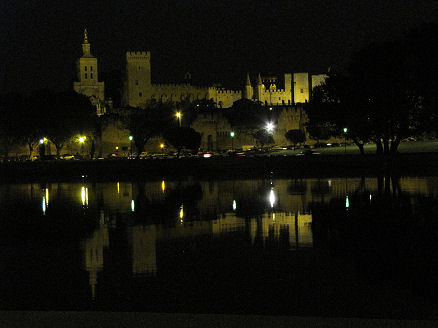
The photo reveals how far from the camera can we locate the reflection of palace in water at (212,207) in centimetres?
1262

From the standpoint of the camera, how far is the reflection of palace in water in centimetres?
1262

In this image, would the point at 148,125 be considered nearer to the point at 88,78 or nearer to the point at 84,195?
the point at 84,195

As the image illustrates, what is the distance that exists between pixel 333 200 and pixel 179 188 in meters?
9.55

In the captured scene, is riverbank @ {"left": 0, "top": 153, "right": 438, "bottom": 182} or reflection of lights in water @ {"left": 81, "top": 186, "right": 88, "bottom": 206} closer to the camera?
reflection of lights in water @ {"left": 81, "top": 186, "right": 88, "bottom": 206}

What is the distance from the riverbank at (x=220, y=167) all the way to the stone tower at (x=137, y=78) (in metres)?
60.7

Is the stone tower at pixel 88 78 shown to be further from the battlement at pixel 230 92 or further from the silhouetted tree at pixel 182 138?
the silhouetted tree at pixel 182 138

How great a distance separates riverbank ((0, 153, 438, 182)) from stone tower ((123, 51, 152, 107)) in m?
60.7

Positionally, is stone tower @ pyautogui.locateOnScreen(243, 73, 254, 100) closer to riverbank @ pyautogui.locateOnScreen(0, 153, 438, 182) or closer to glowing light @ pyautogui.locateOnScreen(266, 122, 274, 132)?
glowing light @ pyautogui.locateOnScreen(266, 122, 274, 132)

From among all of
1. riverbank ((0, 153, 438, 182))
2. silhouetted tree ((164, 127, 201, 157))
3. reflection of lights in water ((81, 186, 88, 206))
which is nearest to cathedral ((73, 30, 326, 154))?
silhouetted tree ((164, 127, 201, 157))

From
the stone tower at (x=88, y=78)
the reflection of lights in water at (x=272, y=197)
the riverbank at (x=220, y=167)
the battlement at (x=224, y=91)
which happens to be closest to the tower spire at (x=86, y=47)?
the stone tower at (x=88, y=78)

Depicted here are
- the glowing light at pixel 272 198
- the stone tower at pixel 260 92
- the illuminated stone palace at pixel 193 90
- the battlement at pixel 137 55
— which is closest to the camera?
the glowing light at pixel 272 198

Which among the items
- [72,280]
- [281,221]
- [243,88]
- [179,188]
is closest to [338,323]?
[72,280]

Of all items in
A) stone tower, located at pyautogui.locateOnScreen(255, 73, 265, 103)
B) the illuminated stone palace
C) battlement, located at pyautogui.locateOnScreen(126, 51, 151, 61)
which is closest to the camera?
the illuminated stone palace

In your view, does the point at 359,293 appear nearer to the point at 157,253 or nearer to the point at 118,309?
the point at 118,309
